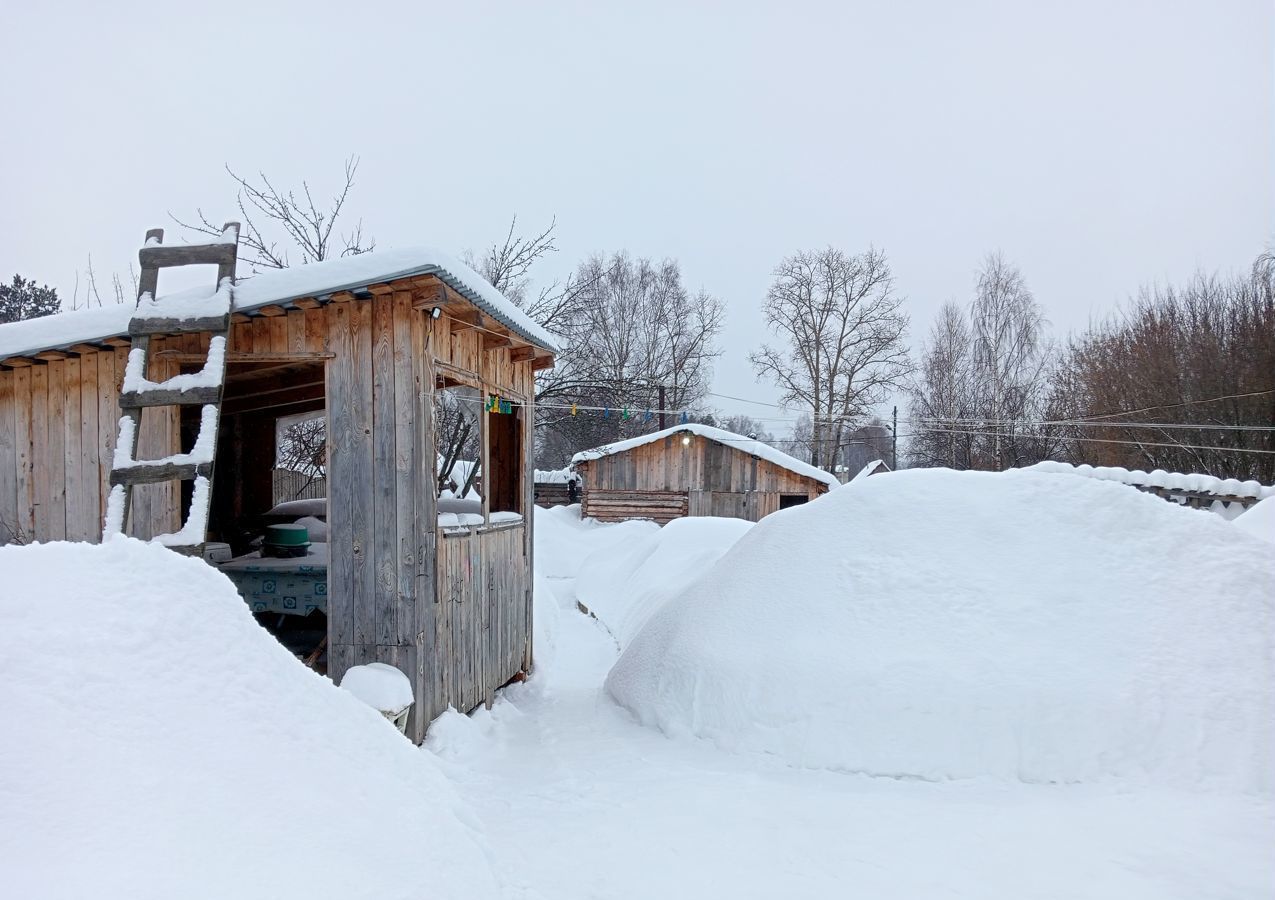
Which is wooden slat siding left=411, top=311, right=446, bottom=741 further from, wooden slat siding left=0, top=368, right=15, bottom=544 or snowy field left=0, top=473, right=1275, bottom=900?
wooden slat siding left=0, top=368, right=15, bottom=544

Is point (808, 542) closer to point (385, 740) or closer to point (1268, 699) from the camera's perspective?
point (1268, 699)

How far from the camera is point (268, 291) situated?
17.8 ft

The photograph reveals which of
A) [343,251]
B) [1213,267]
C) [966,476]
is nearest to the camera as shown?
[966,476]

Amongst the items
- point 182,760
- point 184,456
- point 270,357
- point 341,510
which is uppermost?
point 270,357

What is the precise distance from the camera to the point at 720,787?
5230 millimetres

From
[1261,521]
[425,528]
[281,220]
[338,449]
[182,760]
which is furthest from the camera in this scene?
[281,220]

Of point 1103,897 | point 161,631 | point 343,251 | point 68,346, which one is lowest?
point 1103,897

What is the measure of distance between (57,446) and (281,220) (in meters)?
10.6

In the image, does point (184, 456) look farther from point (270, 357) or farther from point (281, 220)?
point (281, 220)

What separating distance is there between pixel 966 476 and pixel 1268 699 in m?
3.07

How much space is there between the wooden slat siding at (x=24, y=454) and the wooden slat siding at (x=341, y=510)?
2.20 meters

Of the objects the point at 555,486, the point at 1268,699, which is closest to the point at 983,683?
the point at 1268,699

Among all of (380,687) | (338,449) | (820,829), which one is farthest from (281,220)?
(820,829)

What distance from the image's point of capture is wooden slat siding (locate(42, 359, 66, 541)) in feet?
18.5
